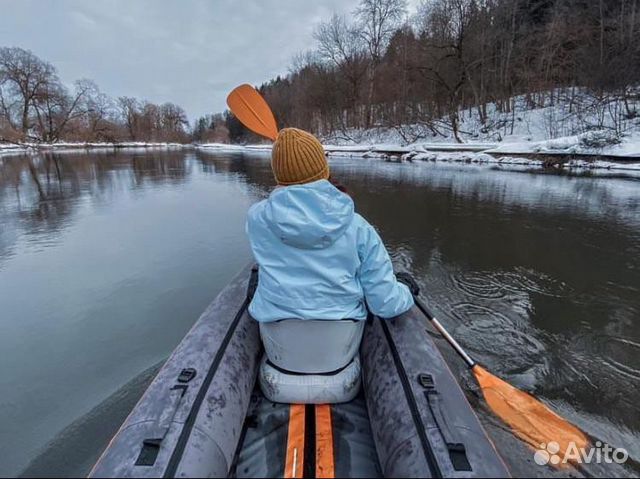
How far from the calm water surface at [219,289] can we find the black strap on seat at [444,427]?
2.39 ft

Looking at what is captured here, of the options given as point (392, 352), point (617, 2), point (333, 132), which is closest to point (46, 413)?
point (392, 352)

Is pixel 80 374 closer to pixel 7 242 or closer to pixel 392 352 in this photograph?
pixel 392 352

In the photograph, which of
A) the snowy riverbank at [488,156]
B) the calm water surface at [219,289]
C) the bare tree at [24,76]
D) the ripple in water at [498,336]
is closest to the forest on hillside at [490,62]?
the snowy riverbank at [488,156]

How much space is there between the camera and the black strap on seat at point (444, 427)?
1.21 m

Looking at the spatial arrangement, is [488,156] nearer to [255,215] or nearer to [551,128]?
[551,128]

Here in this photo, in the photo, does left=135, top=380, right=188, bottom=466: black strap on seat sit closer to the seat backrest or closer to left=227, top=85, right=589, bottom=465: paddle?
the seat backrest

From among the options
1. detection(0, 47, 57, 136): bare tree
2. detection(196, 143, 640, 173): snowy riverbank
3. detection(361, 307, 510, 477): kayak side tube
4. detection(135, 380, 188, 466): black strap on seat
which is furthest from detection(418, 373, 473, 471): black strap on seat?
detection(0, 47, 57, 136): bare tree

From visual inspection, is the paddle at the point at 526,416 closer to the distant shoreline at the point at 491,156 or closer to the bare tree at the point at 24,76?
the distant shoreline at the point at 491,156

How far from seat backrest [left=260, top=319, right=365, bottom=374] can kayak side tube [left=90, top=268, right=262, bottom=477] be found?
0.84ft

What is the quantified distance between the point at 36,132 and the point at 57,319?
6305 centimetres

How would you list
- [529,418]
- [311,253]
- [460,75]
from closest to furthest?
1. [311,253]
2. [529,418]
3. [460,75]

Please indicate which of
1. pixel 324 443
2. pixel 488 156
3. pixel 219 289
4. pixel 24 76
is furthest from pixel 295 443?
pixel 24 76

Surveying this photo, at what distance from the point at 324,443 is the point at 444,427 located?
1.74 ft

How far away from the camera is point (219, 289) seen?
13.5 ft
